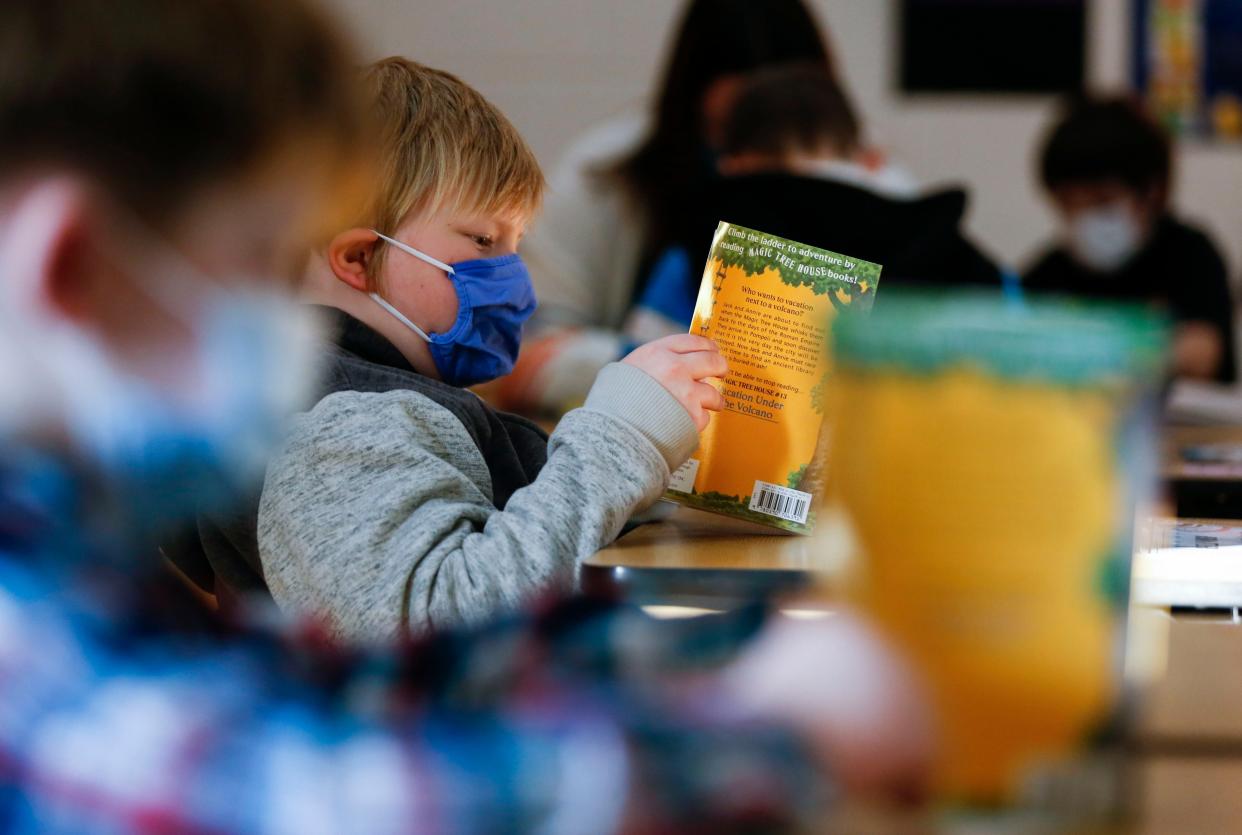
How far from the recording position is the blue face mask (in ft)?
4.00

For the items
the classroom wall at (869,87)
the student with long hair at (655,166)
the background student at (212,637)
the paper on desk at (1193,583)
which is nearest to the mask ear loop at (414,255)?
the paper on desk at (1193,583)

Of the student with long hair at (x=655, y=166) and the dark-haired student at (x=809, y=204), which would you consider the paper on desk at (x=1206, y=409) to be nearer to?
the dark-haired student at (x=809, y=204)

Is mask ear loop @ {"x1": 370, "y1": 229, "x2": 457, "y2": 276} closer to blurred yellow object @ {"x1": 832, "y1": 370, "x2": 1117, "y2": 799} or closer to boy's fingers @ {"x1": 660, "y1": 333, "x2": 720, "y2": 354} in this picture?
boy's fingers @ {"x1": 660, "y1": 333, "x2": 720, "y2": 354}

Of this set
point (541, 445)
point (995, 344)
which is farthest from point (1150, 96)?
point (995, 344)

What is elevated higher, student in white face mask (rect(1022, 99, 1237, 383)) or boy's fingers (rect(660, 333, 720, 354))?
student in white face mask (rect(1022, 99, 1237, 383))

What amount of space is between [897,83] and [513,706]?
419 cm

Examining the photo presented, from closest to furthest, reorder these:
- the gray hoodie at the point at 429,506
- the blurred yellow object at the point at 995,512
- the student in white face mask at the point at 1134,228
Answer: the blurred yellow object at the point at 995,512 < the gray hoodie at the point at 429,506 < the student in white face mask at the point at 1134,228

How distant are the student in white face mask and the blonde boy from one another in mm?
2273

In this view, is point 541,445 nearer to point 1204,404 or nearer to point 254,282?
point 254,282

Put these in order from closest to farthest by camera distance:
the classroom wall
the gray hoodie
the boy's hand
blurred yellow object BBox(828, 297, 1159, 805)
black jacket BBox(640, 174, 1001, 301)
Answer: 1. blurred yellow object BBox(828, 297, 1159, 805)
2. the gray hoodie
3. the boy's hand
4. black jacket BBox(640, 174, 1001, 301)
5. the classroom wall

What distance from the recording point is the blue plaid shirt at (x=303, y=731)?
0.41 metres

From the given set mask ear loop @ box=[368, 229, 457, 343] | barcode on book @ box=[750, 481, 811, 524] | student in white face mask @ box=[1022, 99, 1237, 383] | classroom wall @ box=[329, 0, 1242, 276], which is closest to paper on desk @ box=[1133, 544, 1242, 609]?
barcode on book @ box=[750, 481, 811, 524]

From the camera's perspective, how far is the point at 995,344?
1.33ft

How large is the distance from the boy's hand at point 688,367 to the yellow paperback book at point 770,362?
0.07 feet
